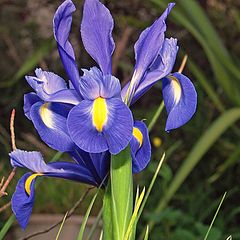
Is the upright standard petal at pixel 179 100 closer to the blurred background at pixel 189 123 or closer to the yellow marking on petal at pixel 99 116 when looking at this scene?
the yellow marking on petal at pixel 99 116

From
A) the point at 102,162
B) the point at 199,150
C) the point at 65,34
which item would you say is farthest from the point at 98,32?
the point at 199,150

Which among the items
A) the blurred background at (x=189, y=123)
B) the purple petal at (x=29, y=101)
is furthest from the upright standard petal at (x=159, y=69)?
the blurred background at (x=189, y=123)

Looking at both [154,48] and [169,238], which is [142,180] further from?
[154,48]

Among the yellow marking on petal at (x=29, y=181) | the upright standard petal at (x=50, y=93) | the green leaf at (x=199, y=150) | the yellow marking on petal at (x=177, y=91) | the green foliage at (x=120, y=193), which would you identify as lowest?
the green leaf at (x=199, y=150)

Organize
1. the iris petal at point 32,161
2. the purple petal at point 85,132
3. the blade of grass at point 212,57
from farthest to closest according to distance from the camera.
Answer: the blade of grass at point 212,57 → the iris petal at point 32,161 → the purple petal at point 85,132

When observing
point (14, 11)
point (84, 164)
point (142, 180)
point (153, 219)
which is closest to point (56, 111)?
point (84, 164)
